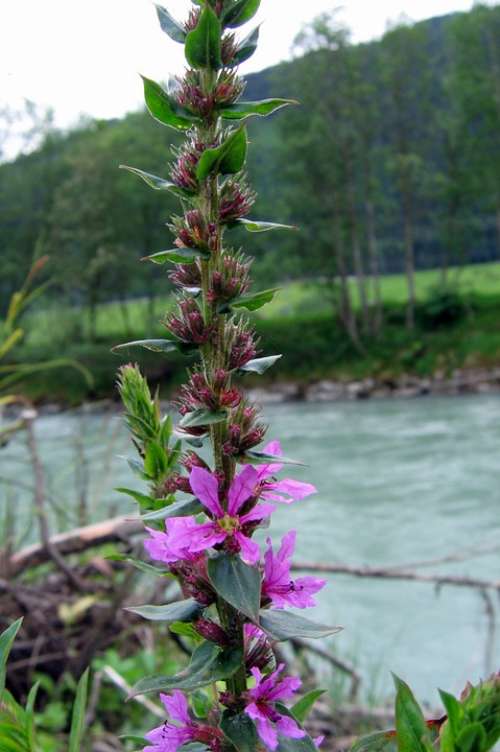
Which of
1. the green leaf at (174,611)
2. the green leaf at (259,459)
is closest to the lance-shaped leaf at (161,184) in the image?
the green leaf at (259,459)

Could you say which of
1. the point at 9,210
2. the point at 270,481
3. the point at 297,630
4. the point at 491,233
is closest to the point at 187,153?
the point at 270,481

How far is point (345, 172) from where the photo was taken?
3109 cm

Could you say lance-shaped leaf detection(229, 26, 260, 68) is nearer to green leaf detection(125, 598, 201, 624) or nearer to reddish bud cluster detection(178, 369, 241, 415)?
reddish bud cluster detection(178, 369, 241, 415)

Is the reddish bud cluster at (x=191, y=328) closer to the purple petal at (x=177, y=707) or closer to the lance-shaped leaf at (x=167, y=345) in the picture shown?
the lance-shaped leaf at (x=167, y=345)

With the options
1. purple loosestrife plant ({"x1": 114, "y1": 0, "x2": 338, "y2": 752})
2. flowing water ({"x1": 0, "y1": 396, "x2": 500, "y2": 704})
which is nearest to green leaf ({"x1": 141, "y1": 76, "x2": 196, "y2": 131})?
purple loosestrife plant ({"x1": 114, "y1": 0, "x2": 338, "y2": 752})

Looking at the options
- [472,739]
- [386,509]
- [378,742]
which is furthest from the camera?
[386,509]

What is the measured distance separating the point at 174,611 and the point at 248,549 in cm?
9

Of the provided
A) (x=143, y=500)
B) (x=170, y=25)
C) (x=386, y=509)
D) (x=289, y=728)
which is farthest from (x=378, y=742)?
(x=386, y=509)

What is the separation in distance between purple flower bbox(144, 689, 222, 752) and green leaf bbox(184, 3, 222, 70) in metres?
0.51

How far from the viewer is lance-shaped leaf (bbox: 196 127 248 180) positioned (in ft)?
2.13

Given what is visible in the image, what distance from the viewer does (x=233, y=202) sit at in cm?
72

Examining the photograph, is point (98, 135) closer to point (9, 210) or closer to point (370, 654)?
point (9, 210)

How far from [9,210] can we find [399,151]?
15660 mm

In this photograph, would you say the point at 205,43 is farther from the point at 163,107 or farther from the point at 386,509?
the point at 386,509
